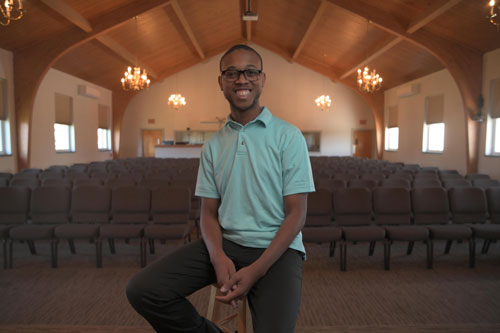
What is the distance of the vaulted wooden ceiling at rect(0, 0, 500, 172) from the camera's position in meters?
9.13

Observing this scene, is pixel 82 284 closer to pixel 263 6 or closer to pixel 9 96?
pixel 9 96

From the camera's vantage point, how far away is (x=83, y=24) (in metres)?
9.48

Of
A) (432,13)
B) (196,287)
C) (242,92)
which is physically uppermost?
(432,13)

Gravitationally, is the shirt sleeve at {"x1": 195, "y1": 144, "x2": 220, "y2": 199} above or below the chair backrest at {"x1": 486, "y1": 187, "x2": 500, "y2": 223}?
above

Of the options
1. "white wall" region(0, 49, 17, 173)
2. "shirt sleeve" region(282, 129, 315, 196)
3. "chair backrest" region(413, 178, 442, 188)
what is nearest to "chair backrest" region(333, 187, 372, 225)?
"chair backrest" region(413, 178, 442, 188)

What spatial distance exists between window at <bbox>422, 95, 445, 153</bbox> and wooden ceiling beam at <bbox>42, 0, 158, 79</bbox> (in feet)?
38.7

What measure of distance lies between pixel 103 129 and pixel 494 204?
55.1 ft

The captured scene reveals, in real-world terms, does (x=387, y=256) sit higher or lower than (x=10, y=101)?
lower

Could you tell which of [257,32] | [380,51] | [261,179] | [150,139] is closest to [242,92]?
[261,179]

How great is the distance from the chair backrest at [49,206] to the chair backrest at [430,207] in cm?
429

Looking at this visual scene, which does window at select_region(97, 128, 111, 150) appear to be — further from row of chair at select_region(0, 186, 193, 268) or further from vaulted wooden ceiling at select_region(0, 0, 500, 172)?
row of chair at select_region(0, 186, 193, 268)

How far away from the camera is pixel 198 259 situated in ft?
4.86

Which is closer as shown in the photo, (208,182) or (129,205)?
(208,182)

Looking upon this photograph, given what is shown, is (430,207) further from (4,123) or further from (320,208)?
(4,123)
